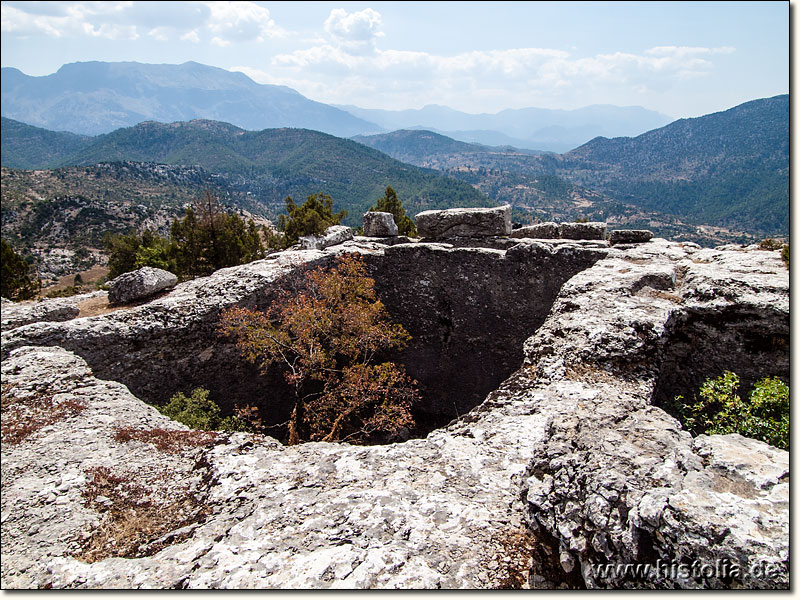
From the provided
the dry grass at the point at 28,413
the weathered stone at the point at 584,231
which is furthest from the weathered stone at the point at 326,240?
the dry grass at the point at 28,413

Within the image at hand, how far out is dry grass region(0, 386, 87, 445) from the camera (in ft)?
23.7

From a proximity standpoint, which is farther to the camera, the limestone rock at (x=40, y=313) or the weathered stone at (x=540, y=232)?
the weathered stone at (x=540, y=232)

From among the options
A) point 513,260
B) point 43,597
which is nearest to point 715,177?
point 513,260

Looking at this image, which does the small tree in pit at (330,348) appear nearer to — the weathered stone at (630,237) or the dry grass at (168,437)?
the dry grass at (168,437)

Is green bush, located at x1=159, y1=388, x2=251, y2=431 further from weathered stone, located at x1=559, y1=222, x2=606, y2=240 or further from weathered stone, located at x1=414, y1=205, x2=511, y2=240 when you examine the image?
weathered stone, located at x1=559, y1=222, x2=606, y2=240

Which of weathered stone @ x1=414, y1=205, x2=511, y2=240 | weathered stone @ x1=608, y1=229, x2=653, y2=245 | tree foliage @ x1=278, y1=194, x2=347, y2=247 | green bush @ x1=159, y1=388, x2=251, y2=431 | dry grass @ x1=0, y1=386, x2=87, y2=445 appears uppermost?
tree foliage @ x1=278, y1=194, x2=347, y2=247

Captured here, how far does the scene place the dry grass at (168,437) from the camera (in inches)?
269

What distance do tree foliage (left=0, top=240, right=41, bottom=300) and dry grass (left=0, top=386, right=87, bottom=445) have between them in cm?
1788

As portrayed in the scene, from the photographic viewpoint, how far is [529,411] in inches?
254

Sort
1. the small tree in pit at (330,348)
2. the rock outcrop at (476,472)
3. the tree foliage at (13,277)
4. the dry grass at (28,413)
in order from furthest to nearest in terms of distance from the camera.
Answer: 1. the tree foliage at (13,277)
2. the small tree in pit at (330,348)
3. the dry grass at (28,413)
4. the rock outcrop at (476,472)

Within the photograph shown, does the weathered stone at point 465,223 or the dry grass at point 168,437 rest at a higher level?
the weathered stone at point 465,223

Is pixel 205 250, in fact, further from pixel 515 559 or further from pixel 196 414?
pixel 515 559

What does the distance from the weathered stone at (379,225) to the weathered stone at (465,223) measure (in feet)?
5.03

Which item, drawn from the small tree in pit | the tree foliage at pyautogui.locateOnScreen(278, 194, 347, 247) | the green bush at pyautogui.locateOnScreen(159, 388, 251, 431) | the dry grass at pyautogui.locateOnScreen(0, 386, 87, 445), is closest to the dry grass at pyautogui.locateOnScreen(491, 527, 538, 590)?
the small tree in pit
